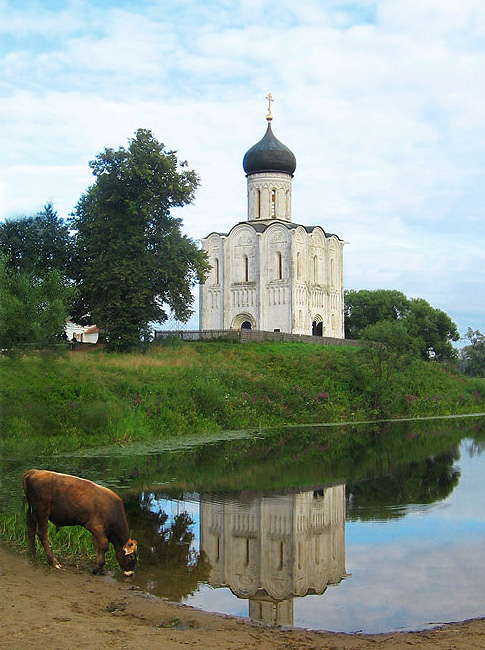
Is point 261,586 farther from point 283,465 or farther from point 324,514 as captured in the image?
point 283,465

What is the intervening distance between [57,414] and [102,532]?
12.0 m

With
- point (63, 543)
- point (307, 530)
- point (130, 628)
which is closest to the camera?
point (130, 628)

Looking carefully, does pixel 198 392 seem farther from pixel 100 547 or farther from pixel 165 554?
pixel 100 547

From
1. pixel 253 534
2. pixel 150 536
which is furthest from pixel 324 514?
pixel 150 536

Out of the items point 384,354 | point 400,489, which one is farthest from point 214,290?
point 400,489

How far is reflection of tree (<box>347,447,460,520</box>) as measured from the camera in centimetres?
1309

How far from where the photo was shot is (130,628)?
6348 millimetres

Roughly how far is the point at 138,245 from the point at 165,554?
25.3 meters

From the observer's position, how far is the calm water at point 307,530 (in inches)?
314

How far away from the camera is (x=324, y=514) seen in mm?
12562

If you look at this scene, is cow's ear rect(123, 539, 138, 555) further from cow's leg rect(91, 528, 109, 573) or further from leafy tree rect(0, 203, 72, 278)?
leafy tree rect(0, 203, 72, 278)

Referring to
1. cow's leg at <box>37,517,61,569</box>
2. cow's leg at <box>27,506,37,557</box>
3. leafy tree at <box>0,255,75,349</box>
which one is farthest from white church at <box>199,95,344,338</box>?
cow's leg at <box>37,517,61,569</box>

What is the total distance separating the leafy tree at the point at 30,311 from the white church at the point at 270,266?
29630 mm

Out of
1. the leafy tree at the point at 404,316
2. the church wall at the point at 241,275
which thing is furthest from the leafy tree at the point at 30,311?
the leafy tree at the point at 404,316
